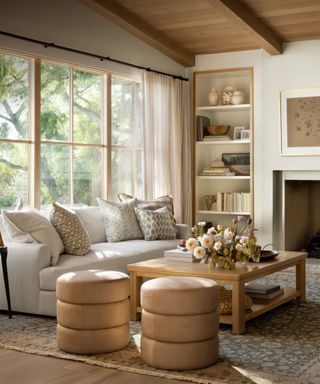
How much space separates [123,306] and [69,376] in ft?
2.12

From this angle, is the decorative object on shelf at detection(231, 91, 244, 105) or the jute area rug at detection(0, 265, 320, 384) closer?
the jute area rug at detection(0, 265, 320, 384)

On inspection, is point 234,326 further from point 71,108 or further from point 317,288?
point 71,108

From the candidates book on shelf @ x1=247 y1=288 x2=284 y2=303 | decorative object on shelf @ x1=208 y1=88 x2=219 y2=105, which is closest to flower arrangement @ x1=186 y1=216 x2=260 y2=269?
book on shelf @ x1=247 y1=288 x2=284 y2=303

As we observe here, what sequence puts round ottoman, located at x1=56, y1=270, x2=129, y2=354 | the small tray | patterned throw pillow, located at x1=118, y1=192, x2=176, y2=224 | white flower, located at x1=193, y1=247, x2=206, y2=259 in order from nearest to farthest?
round ottoman, located at x1=56, y1=270, x2=129, y2=354 → white flower, located at x1=193, y1=247, x2=206, y2=259 → the small tray → patterned throw pillow, located at x1=118, y1=192, x2=176, y2=224

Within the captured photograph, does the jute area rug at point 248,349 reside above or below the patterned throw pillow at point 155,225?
below

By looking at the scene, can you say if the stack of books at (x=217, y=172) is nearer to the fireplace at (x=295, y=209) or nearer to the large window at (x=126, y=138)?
the fireplace at (x=295, y=209)

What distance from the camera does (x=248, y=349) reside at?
4168mm

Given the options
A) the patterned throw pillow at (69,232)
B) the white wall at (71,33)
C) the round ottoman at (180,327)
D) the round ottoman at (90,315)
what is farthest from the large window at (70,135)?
the round ottoman at (180,327)

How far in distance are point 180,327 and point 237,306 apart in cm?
91

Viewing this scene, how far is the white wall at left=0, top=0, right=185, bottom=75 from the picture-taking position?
622cm

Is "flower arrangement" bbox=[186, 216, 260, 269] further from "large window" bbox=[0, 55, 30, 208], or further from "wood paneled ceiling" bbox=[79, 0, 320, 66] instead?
"wood paneled ceiling" bbox=[79, 0, 320, 66]

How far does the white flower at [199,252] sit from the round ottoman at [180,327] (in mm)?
966

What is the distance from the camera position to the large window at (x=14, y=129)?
6.15 m

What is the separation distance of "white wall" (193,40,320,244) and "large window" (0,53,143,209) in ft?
4.73
